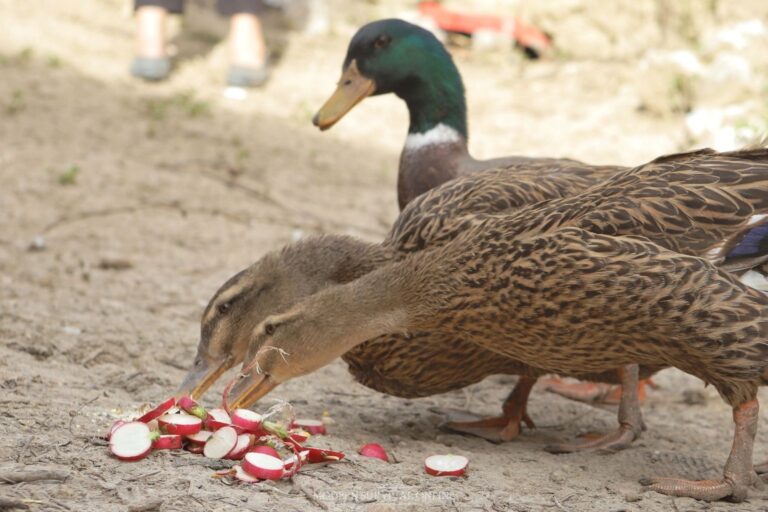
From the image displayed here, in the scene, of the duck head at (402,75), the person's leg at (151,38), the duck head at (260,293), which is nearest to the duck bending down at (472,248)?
the duck head at (260,293)

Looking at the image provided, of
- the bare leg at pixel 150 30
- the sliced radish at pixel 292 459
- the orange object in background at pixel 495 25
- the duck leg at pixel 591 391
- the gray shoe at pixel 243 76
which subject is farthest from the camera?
the orange object in background at pixel 495 25

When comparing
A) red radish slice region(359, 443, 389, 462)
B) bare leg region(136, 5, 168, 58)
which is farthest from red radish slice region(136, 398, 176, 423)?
bare leg region(136, 5, 168, 58)

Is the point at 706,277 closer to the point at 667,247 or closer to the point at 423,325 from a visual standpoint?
the point at 667,247

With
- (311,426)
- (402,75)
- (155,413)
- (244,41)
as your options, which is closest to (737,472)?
(311,426)

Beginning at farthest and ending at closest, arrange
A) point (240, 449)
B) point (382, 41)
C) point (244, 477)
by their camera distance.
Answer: point (382, 41) → point (240, 449) → point (244, 477)

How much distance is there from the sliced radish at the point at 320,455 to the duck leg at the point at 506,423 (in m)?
0.89

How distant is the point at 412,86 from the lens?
5699 mm

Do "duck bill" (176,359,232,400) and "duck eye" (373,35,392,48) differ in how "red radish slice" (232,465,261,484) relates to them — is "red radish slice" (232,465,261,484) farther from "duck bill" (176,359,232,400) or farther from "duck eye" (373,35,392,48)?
"duck eye" (373,35,392,48)

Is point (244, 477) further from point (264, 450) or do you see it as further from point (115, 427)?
point (115, 427)

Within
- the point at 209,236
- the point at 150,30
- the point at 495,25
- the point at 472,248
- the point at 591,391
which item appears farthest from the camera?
the point at 495,25

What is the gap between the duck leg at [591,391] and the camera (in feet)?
16.4

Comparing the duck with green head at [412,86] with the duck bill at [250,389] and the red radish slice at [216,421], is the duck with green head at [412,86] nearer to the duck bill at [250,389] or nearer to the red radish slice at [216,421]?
the duck bill at [250,389]

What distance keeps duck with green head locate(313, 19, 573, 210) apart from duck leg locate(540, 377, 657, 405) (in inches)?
44.5

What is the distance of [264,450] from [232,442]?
4.2 inches
